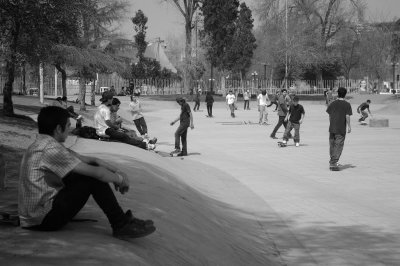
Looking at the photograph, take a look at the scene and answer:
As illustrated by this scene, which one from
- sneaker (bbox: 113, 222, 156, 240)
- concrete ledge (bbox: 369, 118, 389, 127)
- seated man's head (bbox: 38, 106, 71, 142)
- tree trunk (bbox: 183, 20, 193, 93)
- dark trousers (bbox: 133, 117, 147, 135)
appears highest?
tree trunk (bbox: 183, 20, 193, 93)

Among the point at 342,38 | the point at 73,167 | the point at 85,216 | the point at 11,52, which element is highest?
the point at 342,38

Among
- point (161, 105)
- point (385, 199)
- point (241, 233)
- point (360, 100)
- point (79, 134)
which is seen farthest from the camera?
point (360, 100)

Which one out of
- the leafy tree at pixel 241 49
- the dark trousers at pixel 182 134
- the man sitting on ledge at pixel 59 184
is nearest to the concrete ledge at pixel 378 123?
the dark trousers at pixel 182 134

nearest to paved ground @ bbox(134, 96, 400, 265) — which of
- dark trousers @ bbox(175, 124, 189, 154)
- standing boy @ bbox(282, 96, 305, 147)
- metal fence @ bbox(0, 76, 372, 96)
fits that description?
dark trousers @ bbox(175, 124, 189, 154)

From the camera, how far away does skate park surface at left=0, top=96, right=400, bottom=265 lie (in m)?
5.88

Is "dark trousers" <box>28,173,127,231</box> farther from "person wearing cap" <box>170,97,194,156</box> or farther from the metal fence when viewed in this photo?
the metal fence

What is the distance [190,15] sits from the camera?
Answer: 71062 millimetres

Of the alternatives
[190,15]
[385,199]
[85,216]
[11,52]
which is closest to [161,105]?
[190,15]

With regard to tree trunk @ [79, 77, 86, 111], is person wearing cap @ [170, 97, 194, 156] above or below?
below

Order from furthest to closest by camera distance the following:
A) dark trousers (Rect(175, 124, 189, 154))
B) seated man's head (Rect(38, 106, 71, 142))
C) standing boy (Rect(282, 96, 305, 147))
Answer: standing boy (Rect(282, 96, 305, 147))
dark trousers (Rect(175, 124, 189, 154))
seated man's head (Rect(38, 106, 71, 142))

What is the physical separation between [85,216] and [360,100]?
64.4m

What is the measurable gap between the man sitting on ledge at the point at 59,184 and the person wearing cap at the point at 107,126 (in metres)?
10.7

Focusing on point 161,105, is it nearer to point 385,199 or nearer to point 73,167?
point 385,199

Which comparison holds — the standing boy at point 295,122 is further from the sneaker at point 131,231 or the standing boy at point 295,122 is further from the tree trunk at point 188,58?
the tree trunk at point 188,58
